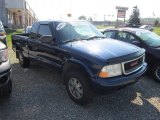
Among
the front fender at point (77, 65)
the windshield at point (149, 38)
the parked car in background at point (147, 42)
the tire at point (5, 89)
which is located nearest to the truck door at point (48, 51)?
the front fender at point (77, 65)

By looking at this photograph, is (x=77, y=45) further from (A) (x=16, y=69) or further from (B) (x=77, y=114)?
(A) (x=16, y=69)

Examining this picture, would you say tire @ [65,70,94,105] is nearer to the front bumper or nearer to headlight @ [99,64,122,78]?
the front bumper

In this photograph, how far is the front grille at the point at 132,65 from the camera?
4.18m

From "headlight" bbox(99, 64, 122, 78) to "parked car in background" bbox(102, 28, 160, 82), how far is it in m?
2.32

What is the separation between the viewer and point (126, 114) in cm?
413

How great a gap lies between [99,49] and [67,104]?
1.34 meters

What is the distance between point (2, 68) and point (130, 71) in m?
2.47

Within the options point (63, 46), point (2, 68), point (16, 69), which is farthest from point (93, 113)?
point (16, 69)

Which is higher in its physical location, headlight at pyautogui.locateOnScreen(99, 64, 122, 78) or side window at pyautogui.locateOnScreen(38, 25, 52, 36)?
side window at pyautogui.locateOnScreen(38, 25, 52, 36)

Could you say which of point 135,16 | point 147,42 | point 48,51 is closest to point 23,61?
point 48,51

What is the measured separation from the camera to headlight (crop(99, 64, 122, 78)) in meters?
3.92

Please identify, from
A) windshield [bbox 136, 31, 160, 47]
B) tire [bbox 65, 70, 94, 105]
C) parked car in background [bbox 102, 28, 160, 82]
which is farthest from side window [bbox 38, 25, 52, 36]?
windshield [bbox 136, 31, 160, 47]

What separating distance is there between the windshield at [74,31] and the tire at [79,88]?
956 mm

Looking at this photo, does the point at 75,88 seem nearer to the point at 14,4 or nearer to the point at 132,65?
the point at 132,65
